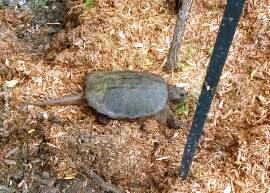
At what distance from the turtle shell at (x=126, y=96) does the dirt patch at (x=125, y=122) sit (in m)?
0.11

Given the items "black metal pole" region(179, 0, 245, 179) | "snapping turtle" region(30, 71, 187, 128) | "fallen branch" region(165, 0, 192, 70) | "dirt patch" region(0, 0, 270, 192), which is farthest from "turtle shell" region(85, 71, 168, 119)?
"black metal pole" region(179, 0, 245, 179)

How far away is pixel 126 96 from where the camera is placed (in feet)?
9.06

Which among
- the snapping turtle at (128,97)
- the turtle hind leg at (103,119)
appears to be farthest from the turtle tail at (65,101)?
the turtle hind leg at (103,119)

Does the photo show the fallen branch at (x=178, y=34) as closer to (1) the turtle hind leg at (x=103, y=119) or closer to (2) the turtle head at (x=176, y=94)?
(2) the turtle head at (x=176, y=94)

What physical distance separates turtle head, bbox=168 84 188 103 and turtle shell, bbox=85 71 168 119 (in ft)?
0.16

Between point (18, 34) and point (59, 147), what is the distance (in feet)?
3.41

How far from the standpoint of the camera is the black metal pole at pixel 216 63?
5.42 ft

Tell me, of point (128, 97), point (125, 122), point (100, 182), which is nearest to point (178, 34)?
point (128, 97)

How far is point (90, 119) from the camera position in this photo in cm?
282

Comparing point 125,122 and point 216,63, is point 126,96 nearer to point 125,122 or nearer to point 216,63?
point 125,122

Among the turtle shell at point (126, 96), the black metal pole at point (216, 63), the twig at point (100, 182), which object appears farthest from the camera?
the turtle shell at point (126, 96)

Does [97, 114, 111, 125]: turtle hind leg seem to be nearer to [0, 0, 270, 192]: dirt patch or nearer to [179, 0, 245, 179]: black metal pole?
[0, 0, 270, 192]: dirt patch

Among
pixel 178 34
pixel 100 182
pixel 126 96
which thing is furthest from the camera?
pixel 178 34

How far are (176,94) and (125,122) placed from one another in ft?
1.20
